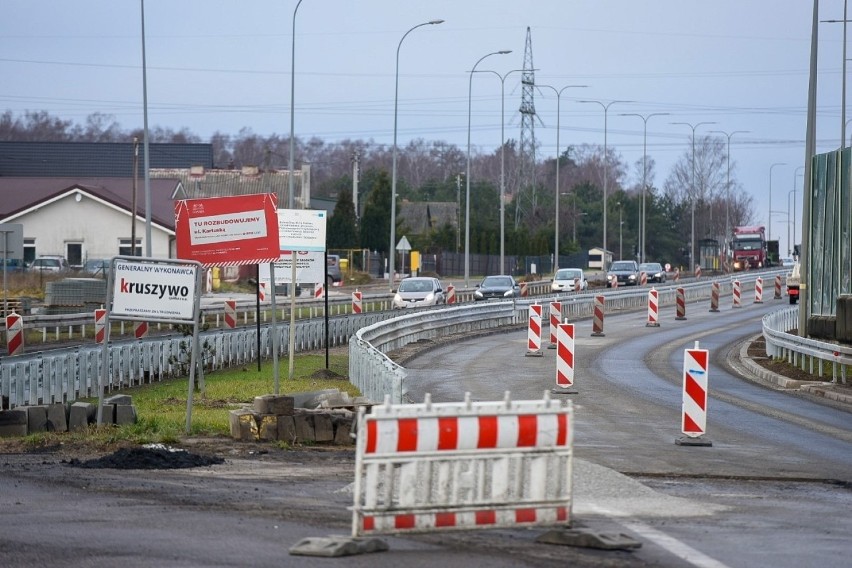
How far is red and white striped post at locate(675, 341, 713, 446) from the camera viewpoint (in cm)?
1650

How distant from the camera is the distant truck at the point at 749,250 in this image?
10631 centimetres

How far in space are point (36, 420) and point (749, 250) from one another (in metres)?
96.2

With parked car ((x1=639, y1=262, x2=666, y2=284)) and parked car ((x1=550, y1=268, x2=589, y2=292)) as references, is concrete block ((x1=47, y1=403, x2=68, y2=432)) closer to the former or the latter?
parked car ((x1=550, y1=268, x2=589, y2=292))

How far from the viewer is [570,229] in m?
133

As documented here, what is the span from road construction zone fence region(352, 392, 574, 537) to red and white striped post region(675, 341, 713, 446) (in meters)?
7.48

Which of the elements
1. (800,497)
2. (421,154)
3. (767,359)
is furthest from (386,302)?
(421,154)

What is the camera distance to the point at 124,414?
16500 millimetres

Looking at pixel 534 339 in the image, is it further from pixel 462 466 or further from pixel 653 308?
pixel 462 466

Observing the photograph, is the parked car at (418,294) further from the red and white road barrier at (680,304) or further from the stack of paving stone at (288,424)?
the stack of paving stone at (288,424)

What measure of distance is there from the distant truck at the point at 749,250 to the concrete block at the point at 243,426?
304 feet

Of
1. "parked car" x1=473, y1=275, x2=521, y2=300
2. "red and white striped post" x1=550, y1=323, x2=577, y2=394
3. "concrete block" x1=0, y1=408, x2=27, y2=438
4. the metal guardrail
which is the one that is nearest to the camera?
"concrete block" x1=0, y1=408, x2=27, y2=438

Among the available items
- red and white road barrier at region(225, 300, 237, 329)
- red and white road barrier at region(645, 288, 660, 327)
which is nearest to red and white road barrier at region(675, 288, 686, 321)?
red and white road barrier at region(645, 288, 660, 327)

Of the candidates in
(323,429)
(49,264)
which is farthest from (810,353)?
(49,264)

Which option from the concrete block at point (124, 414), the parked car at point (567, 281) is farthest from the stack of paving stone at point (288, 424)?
A: the parked car at point (567, 281)
